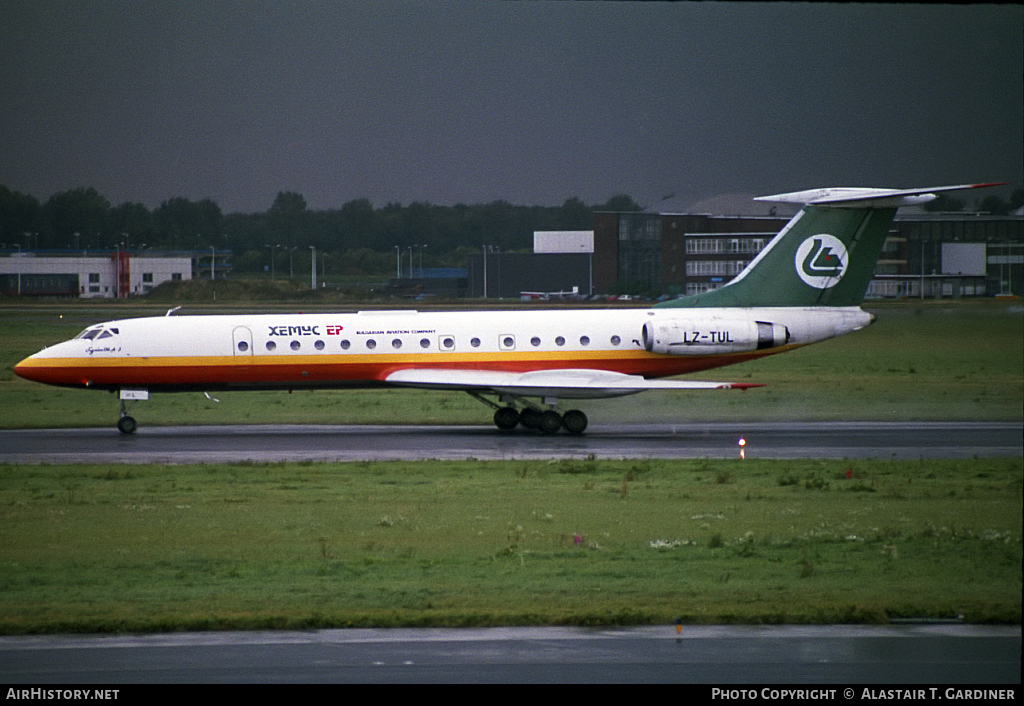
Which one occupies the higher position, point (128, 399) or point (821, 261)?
point (821, 261)

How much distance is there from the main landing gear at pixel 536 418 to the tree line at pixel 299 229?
64.1 ft

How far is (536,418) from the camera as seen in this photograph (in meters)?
27.0

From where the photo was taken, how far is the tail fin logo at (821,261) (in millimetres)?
27594

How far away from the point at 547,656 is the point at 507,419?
1753 centimetres

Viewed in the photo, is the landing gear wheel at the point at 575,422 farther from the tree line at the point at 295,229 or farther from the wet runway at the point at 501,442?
the tree line at the point at 295,229

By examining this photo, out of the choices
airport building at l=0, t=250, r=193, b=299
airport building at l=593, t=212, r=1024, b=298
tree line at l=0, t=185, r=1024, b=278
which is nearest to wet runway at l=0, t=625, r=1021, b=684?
airport building at l=593, t=212, r=1024, b=298

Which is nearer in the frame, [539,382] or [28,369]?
[539,382]

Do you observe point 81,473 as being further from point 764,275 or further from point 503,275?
point 503,275

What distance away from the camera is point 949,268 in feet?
98.6

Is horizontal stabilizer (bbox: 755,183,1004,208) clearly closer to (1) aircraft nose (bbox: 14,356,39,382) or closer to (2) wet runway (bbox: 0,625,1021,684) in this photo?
(2) wet runway (bbox: 0,625,1021,684)

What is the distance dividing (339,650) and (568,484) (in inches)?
353

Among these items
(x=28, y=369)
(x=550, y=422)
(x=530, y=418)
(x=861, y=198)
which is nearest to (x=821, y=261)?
(x=861, y=198)

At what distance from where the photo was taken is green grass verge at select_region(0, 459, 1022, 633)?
1116 centimetres

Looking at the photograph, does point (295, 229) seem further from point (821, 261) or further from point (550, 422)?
point (821, 261)
